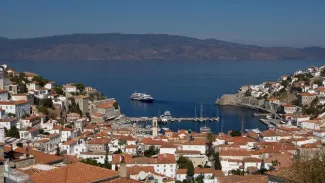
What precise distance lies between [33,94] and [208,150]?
13.1 m

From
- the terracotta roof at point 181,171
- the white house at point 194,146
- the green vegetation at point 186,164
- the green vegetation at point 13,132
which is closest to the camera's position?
the green vegetation at point 186,164

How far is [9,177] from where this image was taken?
22.7ft

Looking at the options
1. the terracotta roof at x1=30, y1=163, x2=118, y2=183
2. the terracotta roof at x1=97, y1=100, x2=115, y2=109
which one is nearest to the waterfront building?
the terracotta roof at x1=97, y1=100, x2=115, y2=109

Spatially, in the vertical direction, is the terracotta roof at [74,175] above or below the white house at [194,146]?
above

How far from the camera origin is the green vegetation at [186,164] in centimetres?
Answer: 2112

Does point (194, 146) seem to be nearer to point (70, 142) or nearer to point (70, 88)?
point (70, 142)

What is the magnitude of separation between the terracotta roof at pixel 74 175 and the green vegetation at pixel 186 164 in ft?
45.5

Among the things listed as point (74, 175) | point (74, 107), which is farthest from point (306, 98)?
point (74, 175)

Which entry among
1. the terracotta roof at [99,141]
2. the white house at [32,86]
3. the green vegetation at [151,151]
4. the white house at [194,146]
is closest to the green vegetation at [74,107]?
the white house at [32,86]

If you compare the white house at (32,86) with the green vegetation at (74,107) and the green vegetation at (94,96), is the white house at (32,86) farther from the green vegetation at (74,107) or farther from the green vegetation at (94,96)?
the green vegetation at (94,96)

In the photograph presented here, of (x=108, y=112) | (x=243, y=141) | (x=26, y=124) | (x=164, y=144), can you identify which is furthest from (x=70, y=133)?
(x=108, y=112)

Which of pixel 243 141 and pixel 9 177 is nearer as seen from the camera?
pixel 9 177

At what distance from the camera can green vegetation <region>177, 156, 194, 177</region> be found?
69.3 feet

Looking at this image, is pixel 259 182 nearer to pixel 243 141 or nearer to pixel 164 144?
pixel 164 144
